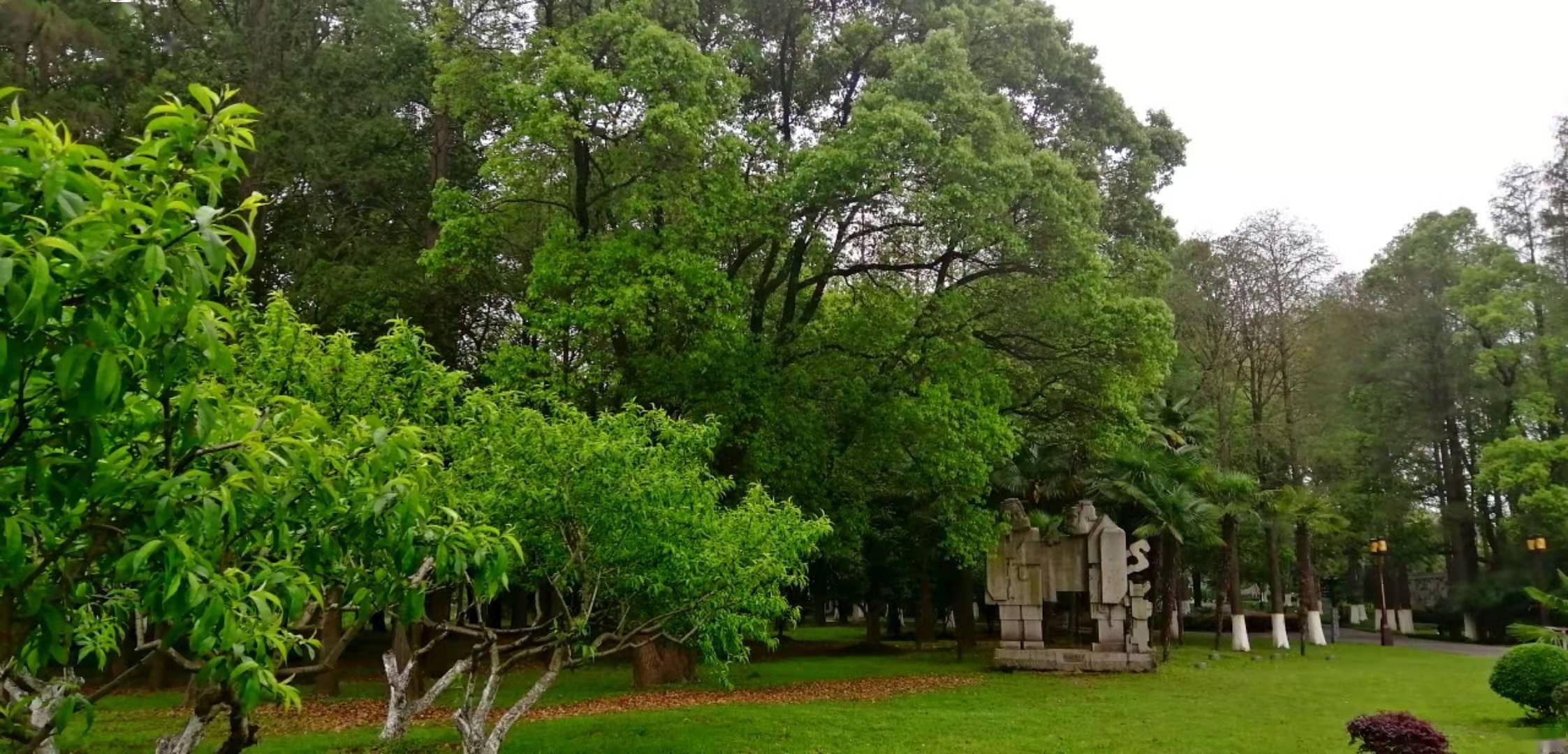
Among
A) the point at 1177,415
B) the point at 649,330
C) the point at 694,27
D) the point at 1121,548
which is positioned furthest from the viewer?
the point at 1177,415

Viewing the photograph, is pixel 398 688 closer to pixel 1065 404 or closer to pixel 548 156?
pixel 548 156

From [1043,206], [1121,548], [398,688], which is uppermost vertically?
[1043,206]

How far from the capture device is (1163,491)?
28.2 meters

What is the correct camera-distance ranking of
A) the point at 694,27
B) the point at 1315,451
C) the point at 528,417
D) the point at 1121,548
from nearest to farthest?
1. the point at 528,417
2. the point at 694,27
3. the point at 1121,548
4. the point at 1315,451

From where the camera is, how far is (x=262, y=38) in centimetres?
2131

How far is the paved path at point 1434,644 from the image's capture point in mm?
32562

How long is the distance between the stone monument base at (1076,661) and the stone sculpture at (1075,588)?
0.02 meters

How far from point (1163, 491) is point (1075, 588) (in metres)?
4.69

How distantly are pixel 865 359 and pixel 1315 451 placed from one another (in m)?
26.1

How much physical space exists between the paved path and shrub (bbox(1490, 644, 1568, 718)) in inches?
664

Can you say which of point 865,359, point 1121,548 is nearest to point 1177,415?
point 1121,548

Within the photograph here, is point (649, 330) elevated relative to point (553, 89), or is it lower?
lower

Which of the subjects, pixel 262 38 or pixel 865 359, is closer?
pixel 865 359

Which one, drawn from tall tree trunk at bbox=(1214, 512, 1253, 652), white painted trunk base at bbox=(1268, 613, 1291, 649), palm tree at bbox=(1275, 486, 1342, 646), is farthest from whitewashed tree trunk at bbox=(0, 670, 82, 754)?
palm tree at bbox=(1275, 486, 1342, 646)
